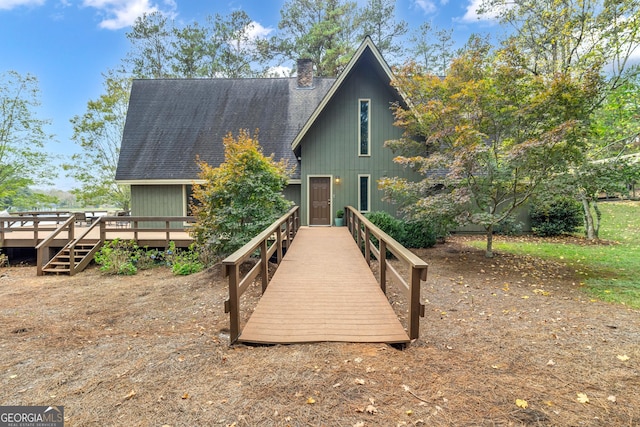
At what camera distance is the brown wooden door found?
37.8 feet

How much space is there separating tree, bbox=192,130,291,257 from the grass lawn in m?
6.71

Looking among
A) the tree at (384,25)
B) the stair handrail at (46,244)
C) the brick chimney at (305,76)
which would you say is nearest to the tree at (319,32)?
the tree at (384,25)

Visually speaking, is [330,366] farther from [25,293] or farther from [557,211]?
[557,211]

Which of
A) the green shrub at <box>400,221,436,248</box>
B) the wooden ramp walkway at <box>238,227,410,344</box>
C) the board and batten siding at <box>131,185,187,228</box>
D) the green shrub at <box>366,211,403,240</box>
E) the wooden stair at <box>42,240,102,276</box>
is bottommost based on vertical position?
the wooden stair at <box>42,240,102,276</box>

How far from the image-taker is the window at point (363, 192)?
451 inches

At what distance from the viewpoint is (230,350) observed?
135 inches

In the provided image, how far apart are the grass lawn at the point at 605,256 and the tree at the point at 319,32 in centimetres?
1483

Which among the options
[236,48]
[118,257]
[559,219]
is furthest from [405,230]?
[236,48]

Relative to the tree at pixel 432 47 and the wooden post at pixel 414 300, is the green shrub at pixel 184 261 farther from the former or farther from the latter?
the tree at pixel 432 47

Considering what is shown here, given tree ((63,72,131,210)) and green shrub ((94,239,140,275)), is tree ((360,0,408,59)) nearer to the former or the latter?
tree ((63,72,131,210))

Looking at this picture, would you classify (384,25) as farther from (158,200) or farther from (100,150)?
(100,150)

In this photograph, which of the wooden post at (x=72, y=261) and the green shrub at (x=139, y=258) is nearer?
the green shrub at (x=139, y=258)

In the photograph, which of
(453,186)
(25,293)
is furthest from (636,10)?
(25,293)

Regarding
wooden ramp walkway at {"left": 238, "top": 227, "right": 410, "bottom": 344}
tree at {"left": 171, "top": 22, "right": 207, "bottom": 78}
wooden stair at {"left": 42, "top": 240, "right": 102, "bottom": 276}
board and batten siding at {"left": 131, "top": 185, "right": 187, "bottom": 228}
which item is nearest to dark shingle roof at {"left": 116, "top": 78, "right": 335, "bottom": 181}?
board and batten siding at {"left": 131, "top": 185, "right": 187, "bottom": 228}
